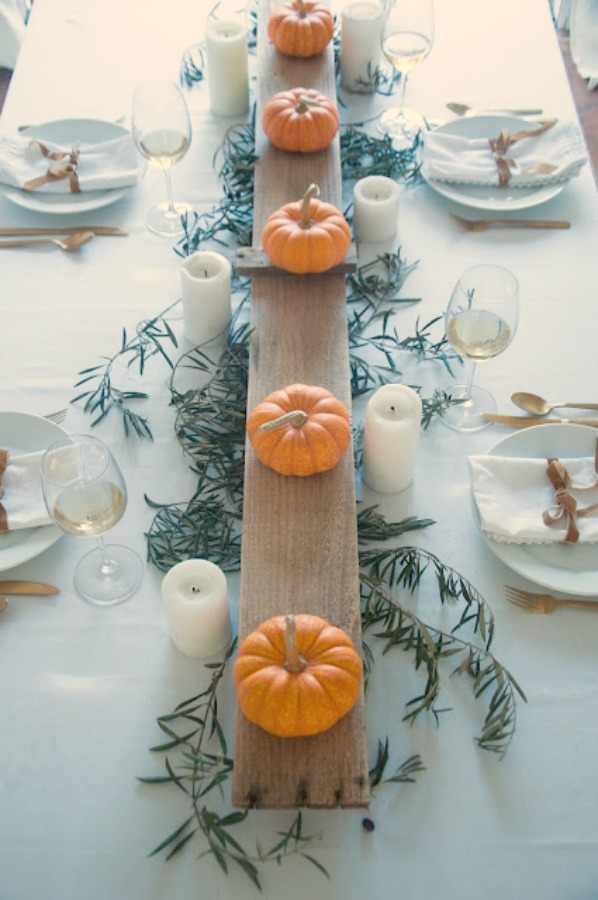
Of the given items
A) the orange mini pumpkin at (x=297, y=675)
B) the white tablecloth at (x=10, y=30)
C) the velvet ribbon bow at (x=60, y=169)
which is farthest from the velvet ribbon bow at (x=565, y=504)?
the white tablecloth at (x=10, y=30)

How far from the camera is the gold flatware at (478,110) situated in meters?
2.33

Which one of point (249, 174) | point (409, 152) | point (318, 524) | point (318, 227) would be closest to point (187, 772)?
point (318, 524)

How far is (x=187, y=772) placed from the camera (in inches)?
52.2

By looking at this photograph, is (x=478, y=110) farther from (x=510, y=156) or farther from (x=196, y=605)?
(x=196, y=605)

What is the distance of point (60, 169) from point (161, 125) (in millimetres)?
288

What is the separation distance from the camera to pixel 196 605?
136cm

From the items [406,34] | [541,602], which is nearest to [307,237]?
[406,34]

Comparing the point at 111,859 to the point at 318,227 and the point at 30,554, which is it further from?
the point at 318,227

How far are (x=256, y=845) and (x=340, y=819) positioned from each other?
0.11 m

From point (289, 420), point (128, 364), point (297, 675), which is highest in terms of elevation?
point (128, 364)

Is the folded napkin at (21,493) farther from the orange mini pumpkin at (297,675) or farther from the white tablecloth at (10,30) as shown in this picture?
the white tablecloth at (10,30)

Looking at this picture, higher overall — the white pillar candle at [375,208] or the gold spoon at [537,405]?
the white pillar candle at [375,208]

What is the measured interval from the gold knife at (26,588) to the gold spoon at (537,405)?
0.87 metres

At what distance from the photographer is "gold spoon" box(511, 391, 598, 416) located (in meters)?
1.77
